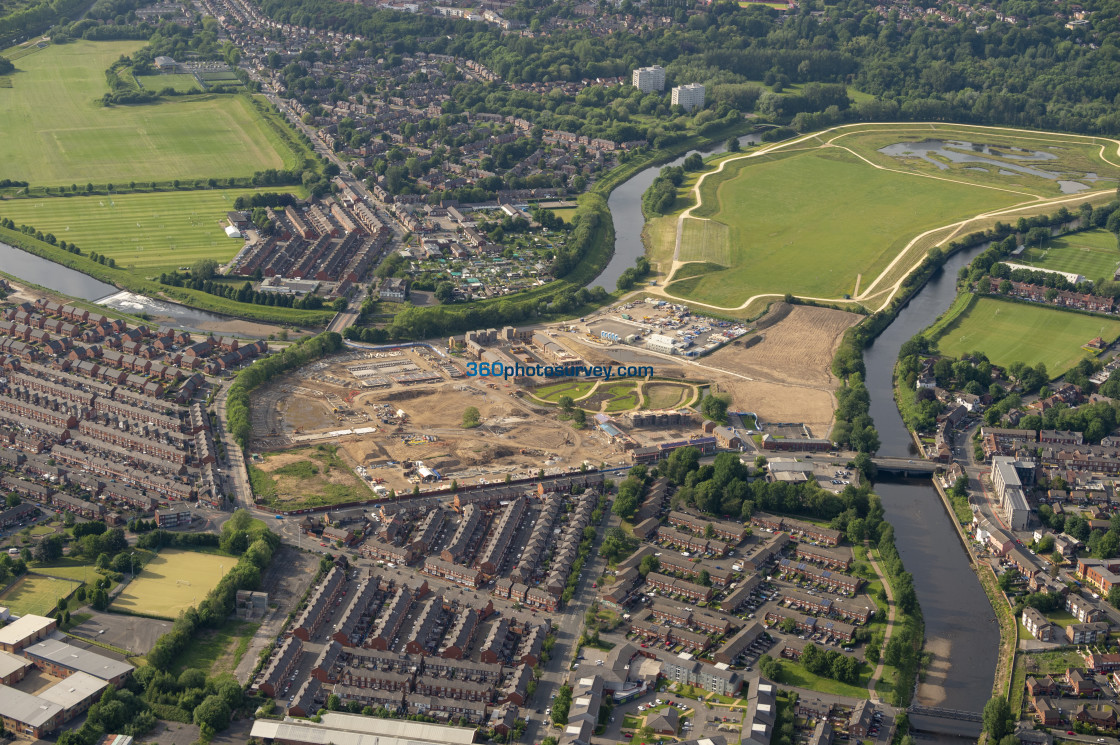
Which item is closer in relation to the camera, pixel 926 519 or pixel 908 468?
pixel 926 519

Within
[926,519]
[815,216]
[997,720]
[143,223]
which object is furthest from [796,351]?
[143,223]

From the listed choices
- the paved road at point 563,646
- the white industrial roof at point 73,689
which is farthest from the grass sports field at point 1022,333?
the white industrial roof at point 73,689

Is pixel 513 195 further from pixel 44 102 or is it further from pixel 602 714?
pixel 602 714

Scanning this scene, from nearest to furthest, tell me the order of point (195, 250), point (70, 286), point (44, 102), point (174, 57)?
point (70, 286) < point (195, 250) < point (44, 102) < point (174, 57)

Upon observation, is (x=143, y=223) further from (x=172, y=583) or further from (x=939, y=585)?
(x=939, y=585)

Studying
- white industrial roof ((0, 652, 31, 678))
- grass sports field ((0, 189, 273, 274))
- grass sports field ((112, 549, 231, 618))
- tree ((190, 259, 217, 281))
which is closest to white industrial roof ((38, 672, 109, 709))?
white industrial roof ((0, 652, 31, 678))

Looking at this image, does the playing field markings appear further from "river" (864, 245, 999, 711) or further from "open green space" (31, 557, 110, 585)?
"open green space" (31, 557, 110, 585)

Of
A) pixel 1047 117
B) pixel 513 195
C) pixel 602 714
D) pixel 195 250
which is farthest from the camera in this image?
pixel 1047 117

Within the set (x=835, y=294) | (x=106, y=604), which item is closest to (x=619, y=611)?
(x=106, y=604)
